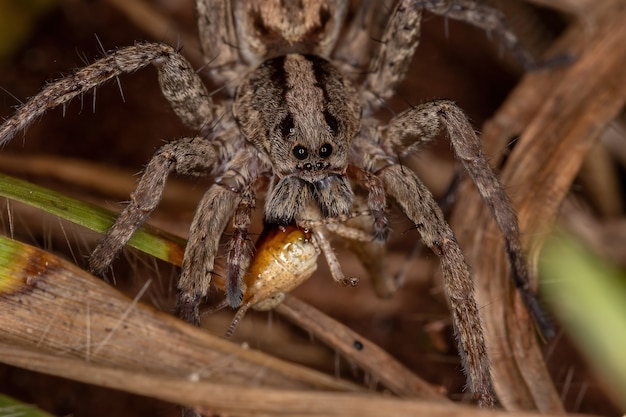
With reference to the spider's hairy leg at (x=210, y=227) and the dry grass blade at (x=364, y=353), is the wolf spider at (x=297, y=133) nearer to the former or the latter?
the spider's hairy leg at (x=210, y=227)

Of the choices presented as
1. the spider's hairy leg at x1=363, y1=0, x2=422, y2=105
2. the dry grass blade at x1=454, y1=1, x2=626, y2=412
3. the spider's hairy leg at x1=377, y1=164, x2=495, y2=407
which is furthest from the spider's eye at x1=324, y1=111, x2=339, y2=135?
the dry grass blade at x1=454, y1=1, x2=626, y2=412

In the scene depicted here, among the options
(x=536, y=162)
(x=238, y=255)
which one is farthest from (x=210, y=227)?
(x=536, y=162)

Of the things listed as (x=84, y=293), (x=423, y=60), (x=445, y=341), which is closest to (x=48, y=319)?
(x=84, y=293)

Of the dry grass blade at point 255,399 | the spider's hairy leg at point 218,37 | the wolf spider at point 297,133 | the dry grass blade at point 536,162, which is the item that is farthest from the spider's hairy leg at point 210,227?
the dry grass blade at point 536,162

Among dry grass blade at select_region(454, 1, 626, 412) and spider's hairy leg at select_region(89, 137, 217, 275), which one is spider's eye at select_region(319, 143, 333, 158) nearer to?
spider's hairy leg at select_region(89, 137, 217, 275)

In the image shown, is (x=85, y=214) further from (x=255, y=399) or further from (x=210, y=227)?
(x=255, y=399)

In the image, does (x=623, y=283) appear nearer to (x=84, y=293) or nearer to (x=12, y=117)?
(x=84, y=293)

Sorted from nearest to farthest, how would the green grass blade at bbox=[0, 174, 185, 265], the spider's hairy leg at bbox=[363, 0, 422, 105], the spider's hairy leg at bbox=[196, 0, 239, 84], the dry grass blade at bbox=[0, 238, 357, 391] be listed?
the dry grass blade at bbox=[0, 238, 357, 391] < the green grass blade at bbox=[0, 174, 185, 265] < the spider's hairy leg at bbox=[363, 0, 422, 105] < the spider's hairy leg at bbox=[196, 0, 239, 84]
